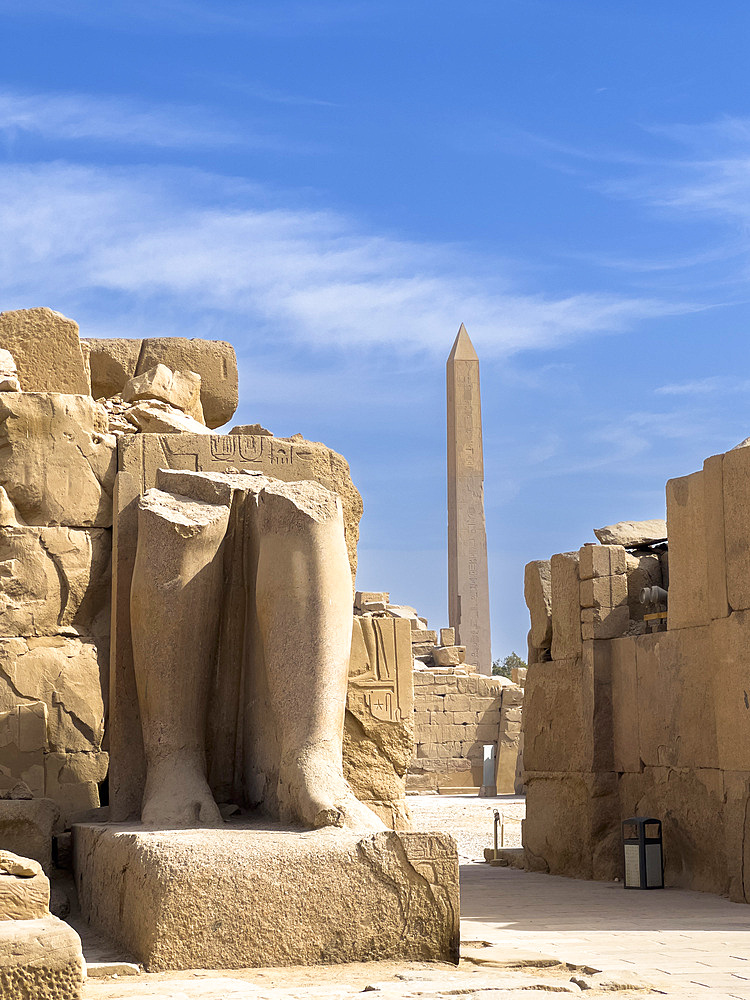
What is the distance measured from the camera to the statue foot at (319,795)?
3402 mm

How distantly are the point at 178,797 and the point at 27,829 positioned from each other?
1.86ft

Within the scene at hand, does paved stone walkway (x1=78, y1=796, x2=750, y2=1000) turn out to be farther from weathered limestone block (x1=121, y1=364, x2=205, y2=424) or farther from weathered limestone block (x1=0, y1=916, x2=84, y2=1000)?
weathered limestone block (x1=121, y1=364, x2=205, y2=424)

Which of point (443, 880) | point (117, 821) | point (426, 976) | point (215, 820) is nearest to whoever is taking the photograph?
point (426, 976)

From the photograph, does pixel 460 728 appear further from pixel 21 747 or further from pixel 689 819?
pixel 21 747

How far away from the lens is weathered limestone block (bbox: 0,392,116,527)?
4492mm

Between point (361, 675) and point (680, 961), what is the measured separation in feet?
4.61

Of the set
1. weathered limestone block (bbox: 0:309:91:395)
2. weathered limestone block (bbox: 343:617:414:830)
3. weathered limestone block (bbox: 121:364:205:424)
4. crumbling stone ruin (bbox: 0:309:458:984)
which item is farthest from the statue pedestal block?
weathered limestone block (bbox: 121:364:205:424)

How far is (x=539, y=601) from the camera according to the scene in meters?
9.27

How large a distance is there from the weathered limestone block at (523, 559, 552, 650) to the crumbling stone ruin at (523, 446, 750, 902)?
1 centimetres

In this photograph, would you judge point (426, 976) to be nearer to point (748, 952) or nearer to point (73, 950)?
point (73, 950)

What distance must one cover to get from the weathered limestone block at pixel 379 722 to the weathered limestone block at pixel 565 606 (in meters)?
4.20

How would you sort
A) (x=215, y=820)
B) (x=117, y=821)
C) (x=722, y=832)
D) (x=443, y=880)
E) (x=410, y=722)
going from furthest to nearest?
(x=722, y=832)
(x=410, y=722)
(x=117, y=821)
(x=215, y=820)
(x=443, y=880)

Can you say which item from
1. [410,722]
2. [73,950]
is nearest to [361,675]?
[410,722]

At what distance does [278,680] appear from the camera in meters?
3.73
